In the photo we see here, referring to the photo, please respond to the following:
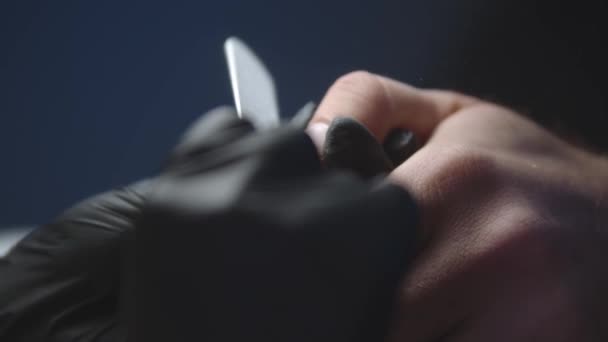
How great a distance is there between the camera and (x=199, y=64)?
2.12ft

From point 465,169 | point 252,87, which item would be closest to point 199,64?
point 252,87

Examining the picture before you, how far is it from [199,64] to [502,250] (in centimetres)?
44

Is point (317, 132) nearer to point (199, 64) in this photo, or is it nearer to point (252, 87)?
point (252, 87)

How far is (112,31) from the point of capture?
0.70 metres

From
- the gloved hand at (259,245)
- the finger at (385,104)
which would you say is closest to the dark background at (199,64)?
the finger at (385,104)

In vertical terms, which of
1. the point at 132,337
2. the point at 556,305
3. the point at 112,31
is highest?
the point at 112,31

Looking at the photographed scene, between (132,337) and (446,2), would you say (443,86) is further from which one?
(132,337)

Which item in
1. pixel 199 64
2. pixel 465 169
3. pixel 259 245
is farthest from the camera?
pixel 199 64

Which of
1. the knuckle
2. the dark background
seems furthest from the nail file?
the knuckle

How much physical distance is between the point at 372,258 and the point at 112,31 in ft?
1.83

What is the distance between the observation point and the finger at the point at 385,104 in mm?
504

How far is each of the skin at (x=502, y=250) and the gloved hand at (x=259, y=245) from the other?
0.12 feet

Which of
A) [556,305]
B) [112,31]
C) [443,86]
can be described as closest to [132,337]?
[556,305]

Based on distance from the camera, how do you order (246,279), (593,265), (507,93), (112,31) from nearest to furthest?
(246,279) → (593,265) → (507,93) → (112,31)
